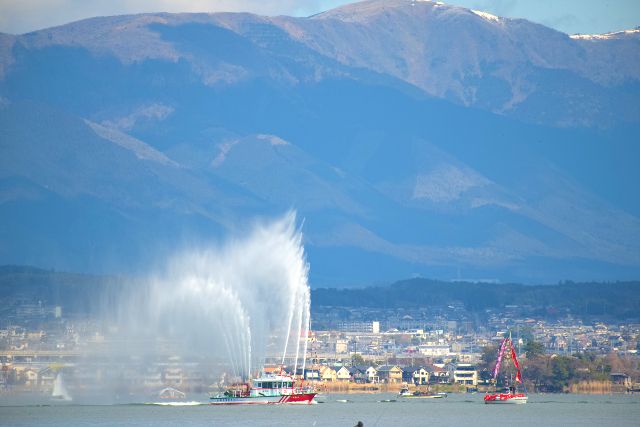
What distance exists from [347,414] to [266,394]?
283 inches

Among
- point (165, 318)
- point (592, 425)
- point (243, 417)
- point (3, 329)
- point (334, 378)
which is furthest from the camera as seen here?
point (3, 329)

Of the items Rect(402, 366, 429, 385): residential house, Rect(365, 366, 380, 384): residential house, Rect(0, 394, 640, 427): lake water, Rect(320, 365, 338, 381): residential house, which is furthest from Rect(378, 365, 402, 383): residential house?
Rect(0, 394, 640, 427): lake water

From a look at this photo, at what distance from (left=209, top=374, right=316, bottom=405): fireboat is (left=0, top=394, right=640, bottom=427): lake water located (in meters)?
0.56

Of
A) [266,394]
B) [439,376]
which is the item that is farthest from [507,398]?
[439,376]

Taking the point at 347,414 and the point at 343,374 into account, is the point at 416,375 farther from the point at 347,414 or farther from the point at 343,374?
the point at 347,414

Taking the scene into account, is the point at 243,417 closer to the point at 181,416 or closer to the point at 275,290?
the point at 181,416

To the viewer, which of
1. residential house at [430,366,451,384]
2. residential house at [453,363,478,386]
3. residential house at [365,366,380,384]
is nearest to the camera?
residential house at [453,363,478,386]

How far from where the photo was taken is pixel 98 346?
142375mm

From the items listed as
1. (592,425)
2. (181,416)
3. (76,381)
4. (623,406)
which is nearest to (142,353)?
(76,381)

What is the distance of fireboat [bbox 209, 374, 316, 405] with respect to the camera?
378 ft

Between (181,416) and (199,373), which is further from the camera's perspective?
(199,373)

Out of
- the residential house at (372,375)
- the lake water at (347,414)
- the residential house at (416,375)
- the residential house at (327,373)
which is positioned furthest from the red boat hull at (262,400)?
the residential house at (372,375)

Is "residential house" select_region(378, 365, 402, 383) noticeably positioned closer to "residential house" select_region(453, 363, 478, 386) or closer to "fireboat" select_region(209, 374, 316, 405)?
"residential house" select_region(453, 363, 478, 386)

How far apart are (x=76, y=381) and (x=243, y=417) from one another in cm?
2838
